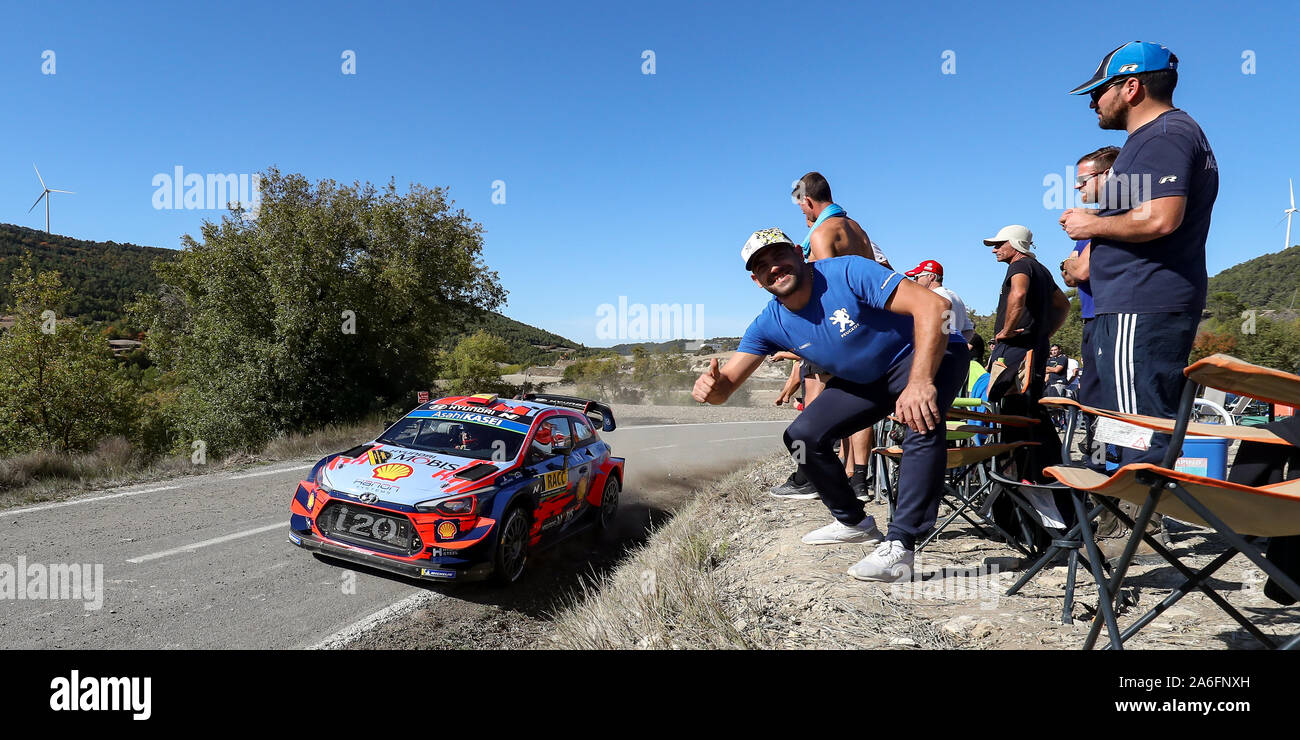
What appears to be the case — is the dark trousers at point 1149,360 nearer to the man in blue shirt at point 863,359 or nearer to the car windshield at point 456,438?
the man in blue shirt at point 863,359

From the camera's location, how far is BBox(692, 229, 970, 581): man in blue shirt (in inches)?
131

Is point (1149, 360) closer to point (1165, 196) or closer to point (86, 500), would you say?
point (1165, 196)

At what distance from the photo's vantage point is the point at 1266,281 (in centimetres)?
4959

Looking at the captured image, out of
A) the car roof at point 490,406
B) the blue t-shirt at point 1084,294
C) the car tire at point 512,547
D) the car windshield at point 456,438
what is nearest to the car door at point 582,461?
the car roof at point 490,406

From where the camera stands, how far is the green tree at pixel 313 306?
24.7 meters

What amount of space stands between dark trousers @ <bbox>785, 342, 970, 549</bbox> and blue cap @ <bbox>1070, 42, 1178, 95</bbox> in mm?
1415

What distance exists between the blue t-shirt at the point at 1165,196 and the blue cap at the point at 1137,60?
23 centimetres

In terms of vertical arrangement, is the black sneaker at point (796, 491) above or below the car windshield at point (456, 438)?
below

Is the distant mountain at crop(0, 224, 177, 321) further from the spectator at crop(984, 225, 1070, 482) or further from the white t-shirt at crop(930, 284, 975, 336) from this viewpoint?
the spectator at crop(984, 225, 1070, 482)

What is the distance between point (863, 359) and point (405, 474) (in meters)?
3.92

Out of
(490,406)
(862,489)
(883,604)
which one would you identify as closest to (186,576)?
(490,406)

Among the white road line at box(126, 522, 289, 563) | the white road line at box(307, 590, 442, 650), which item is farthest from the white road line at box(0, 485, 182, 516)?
the white road line at box(307, 590, 442, 650)
